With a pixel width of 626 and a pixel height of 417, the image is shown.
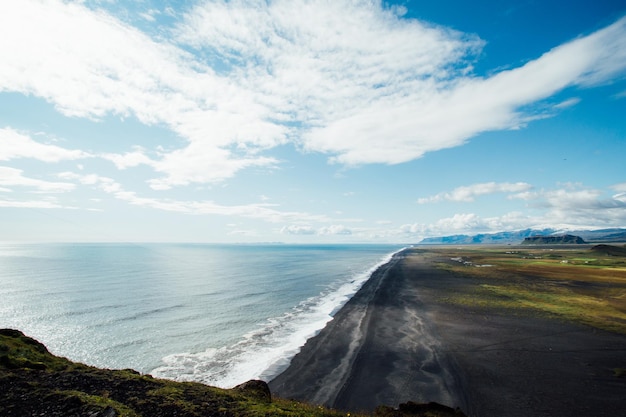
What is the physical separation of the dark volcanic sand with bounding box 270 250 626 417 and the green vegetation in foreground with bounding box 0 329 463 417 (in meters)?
7.01

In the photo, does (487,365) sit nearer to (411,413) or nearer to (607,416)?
(607,416)

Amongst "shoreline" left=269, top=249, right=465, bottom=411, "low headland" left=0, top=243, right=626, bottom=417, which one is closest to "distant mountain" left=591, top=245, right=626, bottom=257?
"low headland" left=0, top=243, right=626, bottom=417

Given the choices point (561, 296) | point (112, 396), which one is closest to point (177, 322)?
point (112, 396)

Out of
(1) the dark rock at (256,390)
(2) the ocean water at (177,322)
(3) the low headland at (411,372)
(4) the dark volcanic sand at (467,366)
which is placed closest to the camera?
(3) the low headland at (411,372)

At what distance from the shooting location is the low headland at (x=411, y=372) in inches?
518

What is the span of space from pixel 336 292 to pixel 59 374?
54182 millimetres

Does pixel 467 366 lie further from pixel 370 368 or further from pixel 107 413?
pixel 107 413

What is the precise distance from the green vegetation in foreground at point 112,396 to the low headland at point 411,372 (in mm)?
48

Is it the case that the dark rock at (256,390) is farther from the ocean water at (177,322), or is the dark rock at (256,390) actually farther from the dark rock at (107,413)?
the ocean water at (177,322)

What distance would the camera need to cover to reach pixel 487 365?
24.8m

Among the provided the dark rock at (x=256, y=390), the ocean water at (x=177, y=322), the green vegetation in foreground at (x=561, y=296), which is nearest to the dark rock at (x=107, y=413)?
the dark rock at (x=256, y=390)

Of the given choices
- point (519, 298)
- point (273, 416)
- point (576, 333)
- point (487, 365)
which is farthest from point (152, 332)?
point (519, 298)

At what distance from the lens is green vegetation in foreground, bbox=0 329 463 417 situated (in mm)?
11820

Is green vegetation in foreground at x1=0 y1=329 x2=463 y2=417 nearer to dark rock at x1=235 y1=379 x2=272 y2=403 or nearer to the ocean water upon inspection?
dark rock at x1=235 y1=379 x2=272 y2=403
